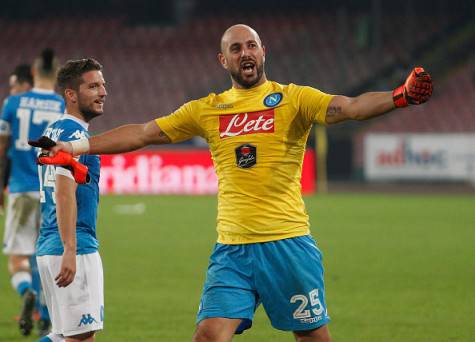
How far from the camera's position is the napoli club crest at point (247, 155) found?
5.03 meters

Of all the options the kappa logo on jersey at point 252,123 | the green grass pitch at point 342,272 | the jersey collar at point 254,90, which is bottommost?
the green grass pitch at point 342,272

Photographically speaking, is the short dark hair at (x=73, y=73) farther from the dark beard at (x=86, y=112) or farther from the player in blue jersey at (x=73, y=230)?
the dark beard at (x=86, y=112)

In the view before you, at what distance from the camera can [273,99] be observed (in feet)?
16.6

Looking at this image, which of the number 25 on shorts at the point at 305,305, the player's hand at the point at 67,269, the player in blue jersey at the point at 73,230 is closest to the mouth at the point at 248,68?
the player in blue jersey at the point at 73,230

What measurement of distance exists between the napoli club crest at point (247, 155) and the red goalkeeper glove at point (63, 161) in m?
0.80

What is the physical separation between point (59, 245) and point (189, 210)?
47.6ft

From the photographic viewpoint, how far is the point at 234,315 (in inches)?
191

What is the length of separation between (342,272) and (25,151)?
4.47m

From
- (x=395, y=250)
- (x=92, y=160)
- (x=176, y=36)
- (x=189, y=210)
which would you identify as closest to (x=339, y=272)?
(x=395, y=250)

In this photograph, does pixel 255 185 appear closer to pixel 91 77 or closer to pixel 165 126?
pixel 165 126

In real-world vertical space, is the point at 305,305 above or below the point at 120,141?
below

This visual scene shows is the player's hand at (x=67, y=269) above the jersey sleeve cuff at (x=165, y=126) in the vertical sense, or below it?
below

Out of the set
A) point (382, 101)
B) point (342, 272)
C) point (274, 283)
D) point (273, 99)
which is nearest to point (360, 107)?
point (382, 101)

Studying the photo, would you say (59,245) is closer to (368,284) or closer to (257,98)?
(257,98)
